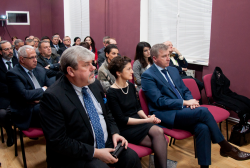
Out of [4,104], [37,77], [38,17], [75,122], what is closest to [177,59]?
[37,77]

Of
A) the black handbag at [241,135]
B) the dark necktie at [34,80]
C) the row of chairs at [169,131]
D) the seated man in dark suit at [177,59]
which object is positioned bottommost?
the black handbag at [241,135]

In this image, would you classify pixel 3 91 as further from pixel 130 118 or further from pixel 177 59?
pixel 177 59

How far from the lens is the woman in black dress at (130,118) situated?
2.02m

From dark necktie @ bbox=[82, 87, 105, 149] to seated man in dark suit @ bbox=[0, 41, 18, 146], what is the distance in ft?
4.88

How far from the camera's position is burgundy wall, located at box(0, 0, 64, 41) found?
31.3 ft

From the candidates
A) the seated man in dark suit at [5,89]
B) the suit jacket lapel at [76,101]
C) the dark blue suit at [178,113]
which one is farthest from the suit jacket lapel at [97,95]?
the seated man in dark suit at [5,89]

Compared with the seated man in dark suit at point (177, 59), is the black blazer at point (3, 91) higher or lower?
lower

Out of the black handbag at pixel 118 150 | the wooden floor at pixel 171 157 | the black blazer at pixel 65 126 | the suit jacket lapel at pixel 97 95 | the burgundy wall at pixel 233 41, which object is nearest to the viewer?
the black blazer at pixel 65 126

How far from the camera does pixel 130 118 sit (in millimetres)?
2178

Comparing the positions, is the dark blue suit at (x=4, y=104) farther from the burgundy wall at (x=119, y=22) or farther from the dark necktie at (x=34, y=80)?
the burgundy wall at (x=119, y=22)

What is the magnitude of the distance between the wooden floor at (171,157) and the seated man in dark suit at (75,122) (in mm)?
1097

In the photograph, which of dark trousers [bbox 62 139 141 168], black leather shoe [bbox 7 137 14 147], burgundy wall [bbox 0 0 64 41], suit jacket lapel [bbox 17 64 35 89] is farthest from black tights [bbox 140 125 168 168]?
burgundy wall [bbox 0 0 64 41]

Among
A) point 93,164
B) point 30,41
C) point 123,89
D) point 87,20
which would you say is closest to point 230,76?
point 123,89

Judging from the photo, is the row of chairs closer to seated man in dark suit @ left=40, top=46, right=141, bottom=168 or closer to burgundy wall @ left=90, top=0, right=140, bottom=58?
seated man in dark suit @ left=40, top=46, right=141, bottom=168
